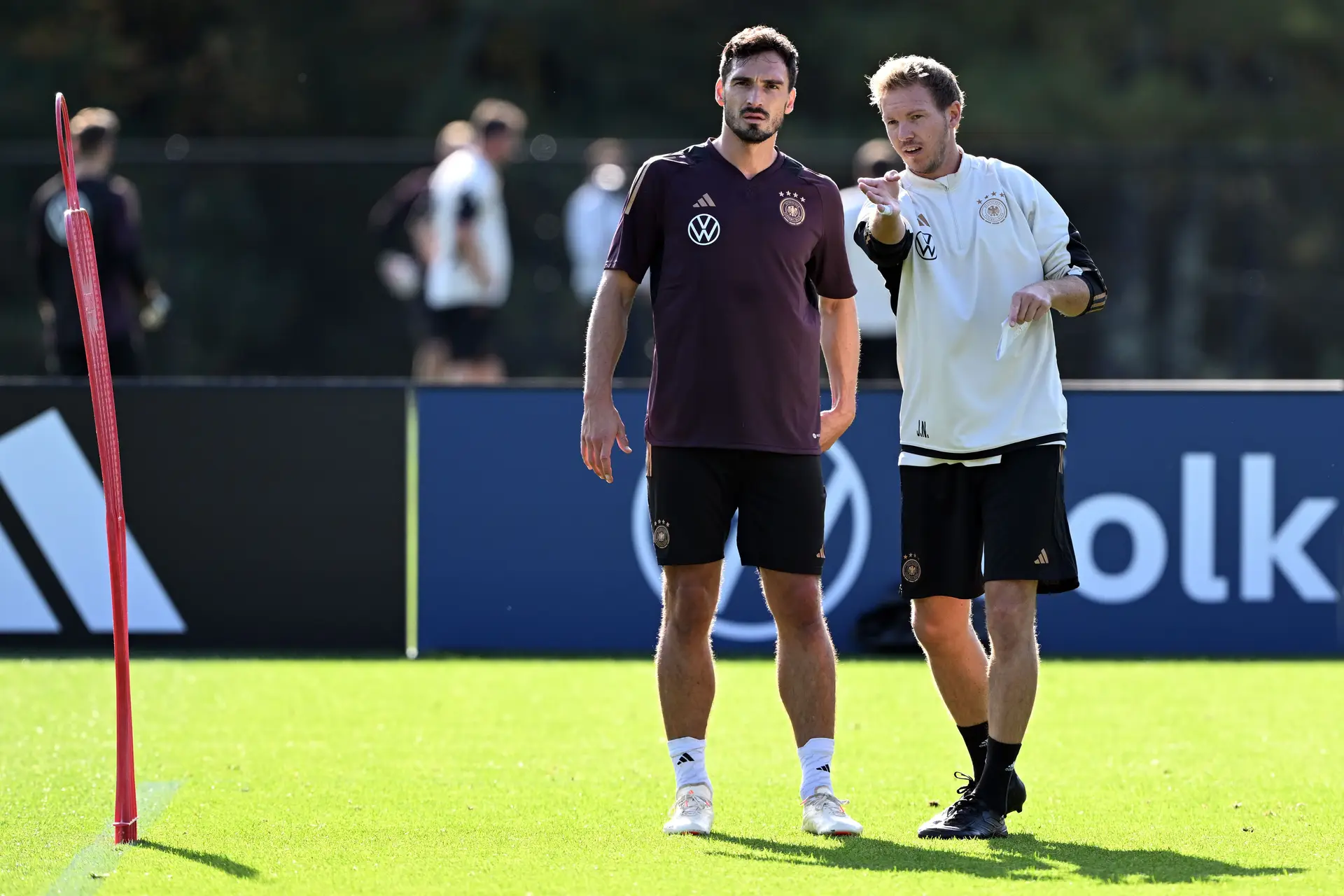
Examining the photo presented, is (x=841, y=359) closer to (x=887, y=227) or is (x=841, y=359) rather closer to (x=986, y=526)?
(x=887, y=227)

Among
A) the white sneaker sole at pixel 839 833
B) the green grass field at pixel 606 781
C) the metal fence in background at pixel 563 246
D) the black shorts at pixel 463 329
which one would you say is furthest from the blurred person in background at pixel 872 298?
the metal fence in background at pixel 563 246

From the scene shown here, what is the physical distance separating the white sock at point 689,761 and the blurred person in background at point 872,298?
414 centimetres

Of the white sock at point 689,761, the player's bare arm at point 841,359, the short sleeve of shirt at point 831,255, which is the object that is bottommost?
the white sock at point 689,761

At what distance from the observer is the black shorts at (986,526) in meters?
5.31

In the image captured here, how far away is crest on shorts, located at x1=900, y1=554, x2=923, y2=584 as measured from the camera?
5.52 m

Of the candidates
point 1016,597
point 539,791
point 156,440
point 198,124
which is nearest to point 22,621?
point 156,440

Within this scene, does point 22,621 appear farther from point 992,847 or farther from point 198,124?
point 198,124

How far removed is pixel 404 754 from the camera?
267 inches

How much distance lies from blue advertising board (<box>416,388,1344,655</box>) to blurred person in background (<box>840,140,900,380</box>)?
72 cm

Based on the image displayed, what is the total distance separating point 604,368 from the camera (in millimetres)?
5438

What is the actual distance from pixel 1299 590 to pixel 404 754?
15.0 feet

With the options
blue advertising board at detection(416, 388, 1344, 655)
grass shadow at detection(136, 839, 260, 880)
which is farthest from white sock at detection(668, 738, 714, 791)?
blue advertising board at detection(416, 388, 1344, 655)

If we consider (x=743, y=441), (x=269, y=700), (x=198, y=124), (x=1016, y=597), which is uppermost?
(x=198, y=124)

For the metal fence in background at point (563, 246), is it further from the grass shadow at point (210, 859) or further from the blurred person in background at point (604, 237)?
the grass shadow at point (210, 859)
